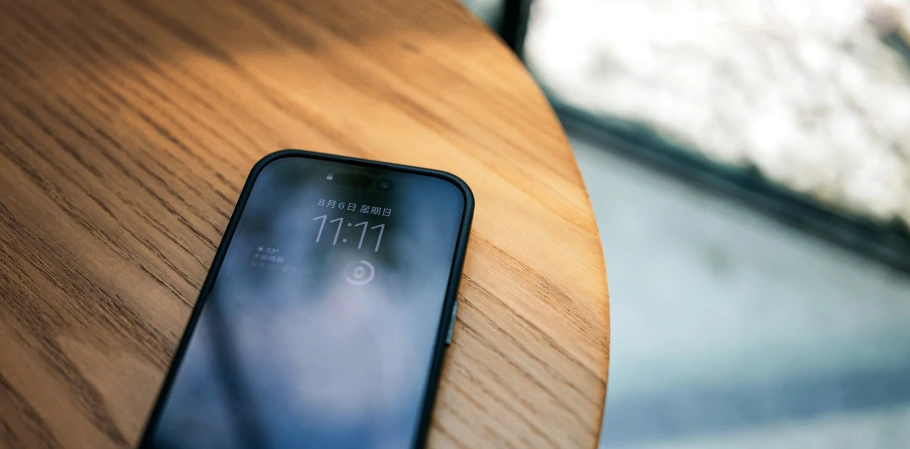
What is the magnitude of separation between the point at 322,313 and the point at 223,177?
10cm

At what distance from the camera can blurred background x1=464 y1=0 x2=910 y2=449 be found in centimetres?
66

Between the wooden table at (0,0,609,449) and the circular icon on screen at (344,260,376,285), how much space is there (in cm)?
4

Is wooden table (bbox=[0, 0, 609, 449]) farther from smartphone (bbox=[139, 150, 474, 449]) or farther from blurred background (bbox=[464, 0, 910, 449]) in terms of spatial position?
blurred background (bbox=[464, 0, 910, 449])

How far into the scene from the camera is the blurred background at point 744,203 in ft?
2.15

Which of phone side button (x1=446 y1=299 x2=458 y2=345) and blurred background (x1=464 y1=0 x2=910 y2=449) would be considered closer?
phone side button (x1=446 y1=299 x2=458 y2=345)

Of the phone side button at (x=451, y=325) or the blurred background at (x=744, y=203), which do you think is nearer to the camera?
the phone side button at (x=451, y=325)

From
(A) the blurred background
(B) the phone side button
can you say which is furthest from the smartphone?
(A) the blurred background

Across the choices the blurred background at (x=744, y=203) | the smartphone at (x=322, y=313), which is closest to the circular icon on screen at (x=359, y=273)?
the smartphone at (x=322, y=313)

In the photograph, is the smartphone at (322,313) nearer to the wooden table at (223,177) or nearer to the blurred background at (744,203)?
the wooden table at (223,177)

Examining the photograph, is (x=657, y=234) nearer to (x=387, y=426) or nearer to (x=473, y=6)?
(x=473, y=6)

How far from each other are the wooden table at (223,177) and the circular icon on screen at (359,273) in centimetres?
4

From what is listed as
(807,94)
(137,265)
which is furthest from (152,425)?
(807,94)

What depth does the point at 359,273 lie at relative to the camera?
277 millimetres

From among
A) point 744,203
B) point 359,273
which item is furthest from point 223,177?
point 744,203
